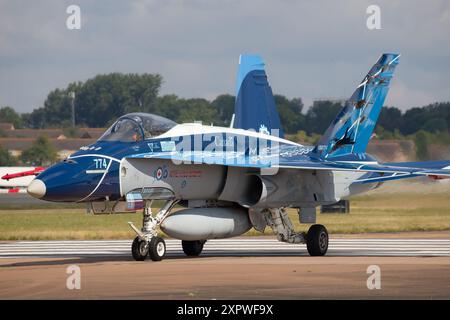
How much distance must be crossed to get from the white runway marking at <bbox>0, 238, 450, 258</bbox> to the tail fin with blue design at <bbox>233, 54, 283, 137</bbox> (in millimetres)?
2887

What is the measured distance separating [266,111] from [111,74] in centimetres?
5570

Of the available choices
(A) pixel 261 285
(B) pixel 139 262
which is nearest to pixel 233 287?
(A) pixel 261 285

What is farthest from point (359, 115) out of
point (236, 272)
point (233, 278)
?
point (233, 278)

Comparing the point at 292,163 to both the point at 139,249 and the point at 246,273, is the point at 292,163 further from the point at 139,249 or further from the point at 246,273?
the point at 246,273

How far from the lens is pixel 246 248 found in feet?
78.3

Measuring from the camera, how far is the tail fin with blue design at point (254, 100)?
24.9 meters

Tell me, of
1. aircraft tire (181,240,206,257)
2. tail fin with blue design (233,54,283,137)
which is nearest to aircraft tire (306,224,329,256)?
aircraft tire (181,240,206,257)

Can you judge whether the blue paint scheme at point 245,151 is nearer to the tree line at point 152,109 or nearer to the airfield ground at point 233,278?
the airfield ground at point 233,278

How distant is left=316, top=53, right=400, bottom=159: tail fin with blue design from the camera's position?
22.0 m

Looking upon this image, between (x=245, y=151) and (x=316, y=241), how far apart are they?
7.66 ft

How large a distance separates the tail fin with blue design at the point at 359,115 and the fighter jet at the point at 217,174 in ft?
0.07

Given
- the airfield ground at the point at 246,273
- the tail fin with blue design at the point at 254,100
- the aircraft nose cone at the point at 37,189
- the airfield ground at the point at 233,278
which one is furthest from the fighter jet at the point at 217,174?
the tail fin with blue design at the point at 254,100

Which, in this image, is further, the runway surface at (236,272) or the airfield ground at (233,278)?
the runway surface at (236,272)
